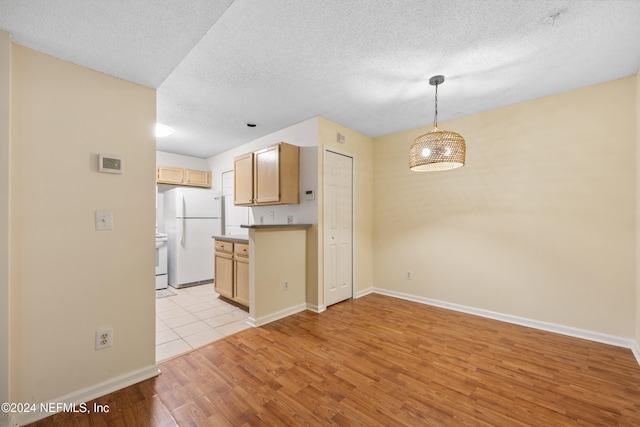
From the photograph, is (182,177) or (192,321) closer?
(192,321)

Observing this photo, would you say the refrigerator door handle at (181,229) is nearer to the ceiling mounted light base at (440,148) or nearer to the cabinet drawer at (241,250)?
the cabinet drawer at (241,250)

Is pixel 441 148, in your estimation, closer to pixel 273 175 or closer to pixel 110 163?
pixel 273 175

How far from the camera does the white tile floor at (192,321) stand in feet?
8.07

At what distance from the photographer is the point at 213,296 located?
13.0 ft

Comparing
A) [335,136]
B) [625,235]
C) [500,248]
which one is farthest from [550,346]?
[335,136]

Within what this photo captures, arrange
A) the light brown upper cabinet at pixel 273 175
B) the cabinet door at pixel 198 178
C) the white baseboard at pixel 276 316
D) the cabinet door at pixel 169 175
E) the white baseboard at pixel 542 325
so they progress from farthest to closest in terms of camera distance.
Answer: the cabinet door at pixel 198 178 < the cabinet door at pixel 169 175 < the light brown upper cabinet at pixel 273 175 < the white baseboard at pixel 276 316 < the white baseboard at pixel 542 325

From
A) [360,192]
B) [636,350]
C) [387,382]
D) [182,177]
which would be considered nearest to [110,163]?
[387,382]

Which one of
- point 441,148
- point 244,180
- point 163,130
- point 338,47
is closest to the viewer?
point 338,47

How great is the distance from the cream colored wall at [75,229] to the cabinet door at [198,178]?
337 centimetres

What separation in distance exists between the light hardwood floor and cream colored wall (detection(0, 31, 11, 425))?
430mm

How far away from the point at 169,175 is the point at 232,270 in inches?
105

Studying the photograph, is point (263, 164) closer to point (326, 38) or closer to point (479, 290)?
point (326, 38)

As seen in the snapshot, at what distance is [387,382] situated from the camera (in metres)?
1.88

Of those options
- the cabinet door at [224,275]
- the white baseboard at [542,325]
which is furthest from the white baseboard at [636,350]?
the cabinet door at [224,275]
